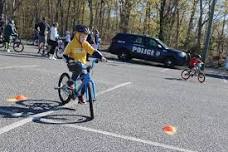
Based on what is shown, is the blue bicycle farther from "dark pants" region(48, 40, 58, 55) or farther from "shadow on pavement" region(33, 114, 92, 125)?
"dark pants" region(48, 40, 58, 55)

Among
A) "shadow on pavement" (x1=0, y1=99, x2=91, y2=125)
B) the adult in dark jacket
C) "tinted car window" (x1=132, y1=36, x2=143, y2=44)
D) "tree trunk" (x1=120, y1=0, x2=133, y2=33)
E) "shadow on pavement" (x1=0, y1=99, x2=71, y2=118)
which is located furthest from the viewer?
"tree trunk" (x1=120, y1=0, x2=133, y2=33)

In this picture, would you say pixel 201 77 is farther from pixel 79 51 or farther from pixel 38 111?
pixel 38 111

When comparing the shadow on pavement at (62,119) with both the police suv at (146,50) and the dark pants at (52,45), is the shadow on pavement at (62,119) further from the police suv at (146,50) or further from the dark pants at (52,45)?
the police suv at (146,50)

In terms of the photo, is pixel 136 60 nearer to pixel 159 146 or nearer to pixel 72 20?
pixel 159 146

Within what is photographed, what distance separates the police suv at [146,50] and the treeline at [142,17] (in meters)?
13.0

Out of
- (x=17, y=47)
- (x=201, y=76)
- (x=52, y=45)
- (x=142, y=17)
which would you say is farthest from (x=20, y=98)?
(x=142, y=17)

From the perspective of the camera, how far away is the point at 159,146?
652cm

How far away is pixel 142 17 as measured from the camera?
184 feet

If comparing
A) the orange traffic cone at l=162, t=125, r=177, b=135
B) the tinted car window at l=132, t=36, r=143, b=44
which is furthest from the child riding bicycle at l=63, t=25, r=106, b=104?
the tinted car window at l=132, t=36, r=143, b=44

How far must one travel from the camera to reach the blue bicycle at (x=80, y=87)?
8.23 meters

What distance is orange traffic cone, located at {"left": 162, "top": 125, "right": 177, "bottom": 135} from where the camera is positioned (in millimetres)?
7480

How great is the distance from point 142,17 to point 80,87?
158ft

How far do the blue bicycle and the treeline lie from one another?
31240mm

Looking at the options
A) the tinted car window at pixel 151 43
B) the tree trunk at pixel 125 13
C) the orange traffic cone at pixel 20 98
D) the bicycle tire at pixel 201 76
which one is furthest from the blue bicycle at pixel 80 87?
the tree trunk at pixel 125 13
